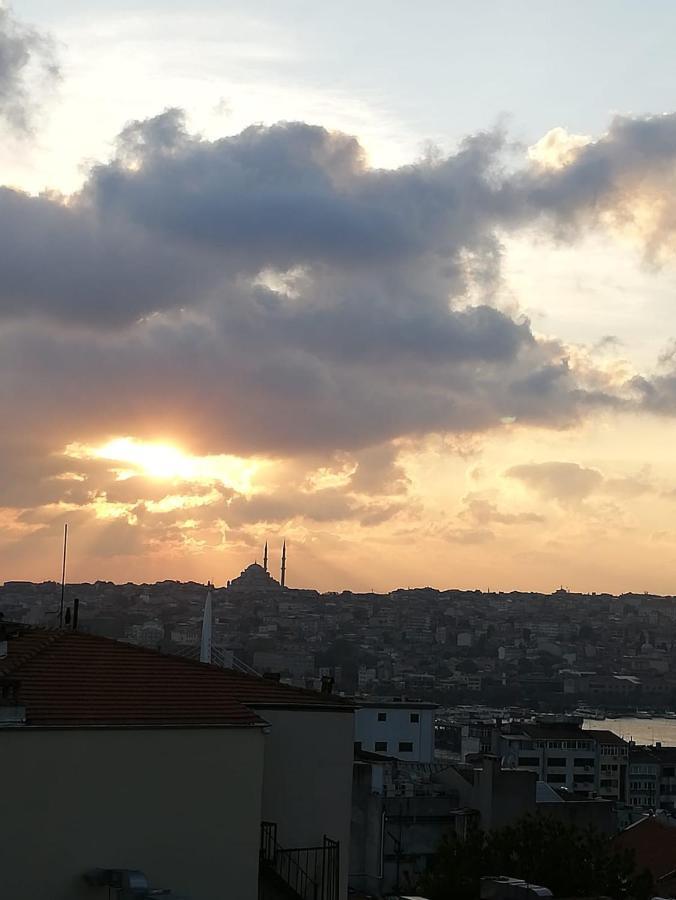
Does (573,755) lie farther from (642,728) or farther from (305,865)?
(642,728)

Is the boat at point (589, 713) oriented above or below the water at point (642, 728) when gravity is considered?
above

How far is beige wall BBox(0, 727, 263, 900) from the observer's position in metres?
9.34

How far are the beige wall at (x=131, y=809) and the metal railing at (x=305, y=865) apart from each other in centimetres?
69

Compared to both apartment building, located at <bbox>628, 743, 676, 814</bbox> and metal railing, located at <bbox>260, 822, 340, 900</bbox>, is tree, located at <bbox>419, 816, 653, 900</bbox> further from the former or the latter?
apartment building, located at <bbox>628, 743, 676, 814</bbox>

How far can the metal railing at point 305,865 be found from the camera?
11.3 meters

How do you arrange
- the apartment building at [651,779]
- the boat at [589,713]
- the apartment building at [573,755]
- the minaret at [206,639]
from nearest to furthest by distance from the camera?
the minaret at [206,639], the apartment building at [573,755], the apartment building at [651,779], the boat at [589,713]

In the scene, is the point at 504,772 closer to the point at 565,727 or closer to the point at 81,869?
the point at 81,869

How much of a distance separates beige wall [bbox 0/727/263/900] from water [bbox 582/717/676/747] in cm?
13522

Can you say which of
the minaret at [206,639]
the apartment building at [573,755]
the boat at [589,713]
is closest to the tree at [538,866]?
the minaret at [206,639]

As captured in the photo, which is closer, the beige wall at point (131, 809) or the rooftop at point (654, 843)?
the beige wall at point (131, 809)

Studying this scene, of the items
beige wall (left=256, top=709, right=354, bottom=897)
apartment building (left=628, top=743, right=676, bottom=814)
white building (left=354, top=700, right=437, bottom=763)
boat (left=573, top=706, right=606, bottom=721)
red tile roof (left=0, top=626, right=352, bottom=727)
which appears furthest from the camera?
boat (left=573, top=706, right=606, bottom=721)

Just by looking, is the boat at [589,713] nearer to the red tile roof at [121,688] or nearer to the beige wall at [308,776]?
the beige wall at [308,776]

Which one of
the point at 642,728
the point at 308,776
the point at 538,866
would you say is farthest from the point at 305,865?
the point at 642,728

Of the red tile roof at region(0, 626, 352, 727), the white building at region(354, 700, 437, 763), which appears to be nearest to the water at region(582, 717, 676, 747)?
the white building at region(354, 700, 437, 763)
